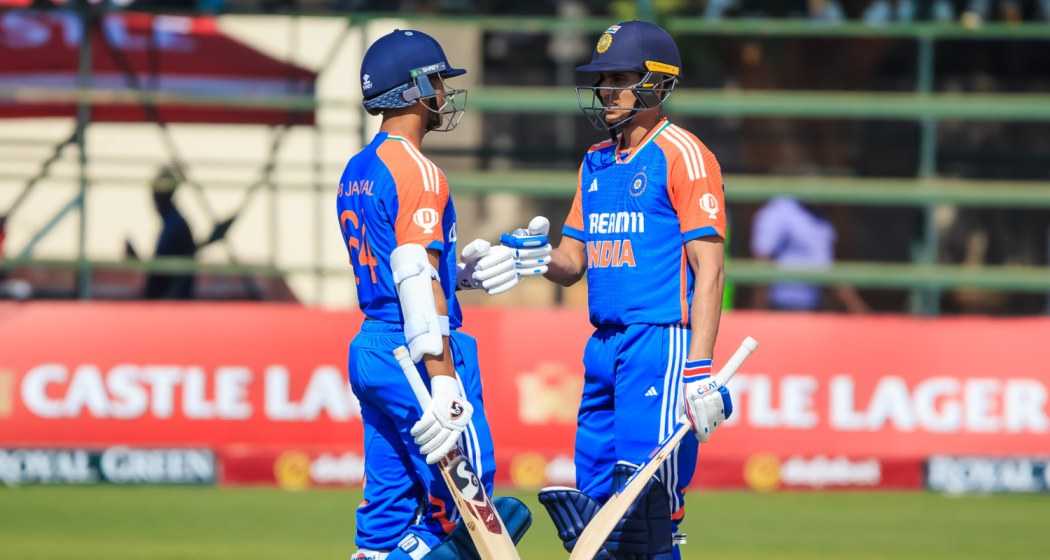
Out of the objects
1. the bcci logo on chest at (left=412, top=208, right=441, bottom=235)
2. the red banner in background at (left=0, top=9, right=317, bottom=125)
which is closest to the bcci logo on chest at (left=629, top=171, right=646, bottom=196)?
the bcci logo on chest at (left=412, top=208, right=441, bottom=235)

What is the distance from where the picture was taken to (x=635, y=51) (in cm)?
702

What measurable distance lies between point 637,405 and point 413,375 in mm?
989

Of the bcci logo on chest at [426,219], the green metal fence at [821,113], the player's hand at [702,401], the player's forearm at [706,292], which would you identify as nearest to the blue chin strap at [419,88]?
the bcci logo on chest at [426,219]

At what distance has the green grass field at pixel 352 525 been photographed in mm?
9461

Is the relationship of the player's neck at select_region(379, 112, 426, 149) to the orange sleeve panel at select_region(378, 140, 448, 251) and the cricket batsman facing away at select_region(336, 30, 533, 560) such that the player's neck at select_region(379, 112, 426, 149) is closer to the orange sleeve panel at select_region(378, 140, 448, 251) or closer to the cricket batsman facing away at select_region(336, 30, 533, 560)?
the cricket batsman facing away at select_region(336, 30, 533, 560)

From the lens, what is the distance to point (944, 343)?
12203 millimetres

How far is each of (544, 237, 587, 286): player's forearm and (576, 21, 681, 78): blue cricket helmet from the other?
0.78 metres

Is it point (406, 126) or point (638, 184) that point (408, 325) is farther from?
point (638, 184)

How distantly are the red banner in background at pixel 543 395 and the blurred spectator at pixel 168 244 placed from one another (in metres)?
1.99

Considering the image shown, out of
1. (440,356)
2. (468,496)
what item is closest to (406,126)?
(440,356)

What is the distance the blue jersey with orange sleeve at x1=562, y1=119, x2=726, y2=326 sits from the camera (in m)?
6.86

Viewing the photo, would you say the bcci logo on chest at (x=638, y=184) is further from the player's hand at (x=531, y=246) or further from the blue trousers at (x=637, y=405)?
the blue trousers at (x=637, y=405)

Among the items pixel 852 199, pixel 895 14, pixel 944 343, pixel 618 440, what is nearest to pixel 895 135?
pixel 895 14

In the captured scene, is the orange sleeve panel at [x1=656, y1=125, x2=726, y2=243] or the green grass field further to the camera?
the green grass field
